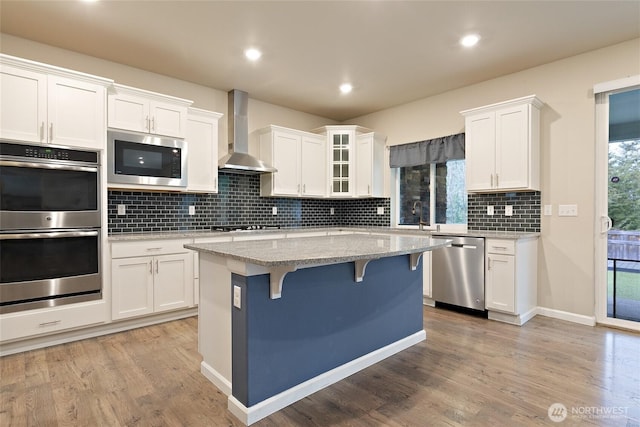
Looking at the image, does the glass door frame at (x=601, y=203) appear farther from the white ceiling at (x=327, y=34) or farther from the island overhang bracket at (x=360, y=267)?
the island overhang bracket at (x=360, y=267)

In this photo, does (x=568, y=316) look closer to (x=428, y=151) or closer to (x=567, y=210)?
(x=567, y=210)

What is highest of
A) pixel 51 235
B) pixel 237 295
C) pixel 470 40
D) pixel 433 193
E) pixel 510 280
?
pixel 470 40

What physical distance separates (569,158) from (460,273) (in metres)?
1.61

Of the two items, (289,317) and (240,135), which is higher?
(240,135)

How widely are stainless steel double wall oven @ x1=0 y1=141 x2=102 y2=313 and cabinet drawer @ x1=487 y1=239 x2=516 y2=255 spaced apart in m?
3.77

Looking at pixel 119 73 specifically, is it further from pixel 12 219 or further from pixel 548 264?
pixel 548 264

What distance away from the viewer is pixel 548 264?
143 inches

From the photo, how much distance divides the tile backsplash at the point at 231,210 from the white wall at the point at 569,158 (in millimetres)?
2188

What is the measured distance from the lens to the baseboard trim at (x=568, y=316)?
10.9 feet

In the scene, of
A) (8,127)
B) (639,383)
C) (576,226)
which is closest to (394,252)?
(639,383)

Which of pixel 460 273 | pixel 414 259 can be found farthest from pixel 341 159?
pixel 414 259

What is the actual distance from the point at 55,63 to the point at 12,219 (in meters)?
1.64

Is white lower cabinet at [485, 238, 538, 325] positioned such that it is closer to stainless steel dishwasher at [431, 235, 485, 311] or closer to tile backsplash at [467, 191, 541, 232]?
stainless steel dishwasher at [431, 235, 485, 311]

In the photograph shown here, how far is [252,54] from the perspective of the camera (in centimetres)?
340
